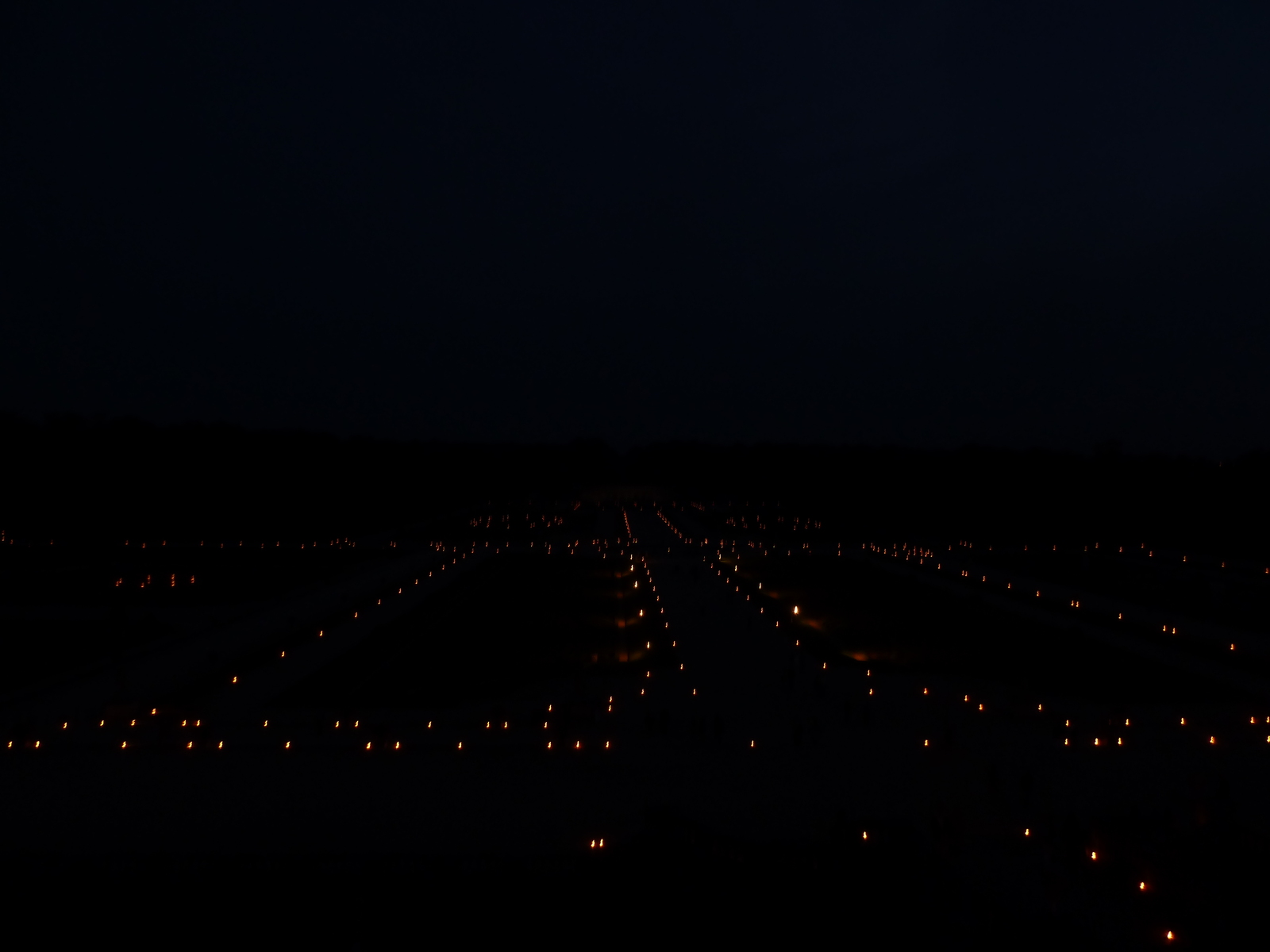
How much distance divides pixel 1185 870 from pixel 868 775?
3.86 m

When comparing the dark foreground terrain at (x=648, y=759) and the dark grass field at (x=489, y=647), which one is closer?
the dark foreground terrain at (x=648, y=759)

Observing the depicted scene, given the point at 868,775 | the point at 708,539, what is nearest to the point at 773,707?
the point at 868,775

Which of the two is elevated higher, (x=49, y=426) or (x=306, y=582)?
(x=49, y=426)

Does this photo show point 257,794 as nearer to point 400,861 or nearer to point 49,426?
point 400,861

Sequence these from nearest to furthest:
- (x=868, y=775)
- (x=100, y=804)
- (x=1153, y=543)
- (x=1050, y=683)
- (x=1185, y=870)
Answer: (x=1185, y=870) < (x=100, y=804) < (x=868, y=775) < (x=1050, y=683) < (x=1153, y=543)

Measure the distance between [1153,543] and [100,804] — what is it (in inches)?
1749

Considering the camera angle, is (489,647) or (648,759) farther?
(489,647)

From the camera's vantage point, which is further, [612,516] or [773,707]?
[612,516]

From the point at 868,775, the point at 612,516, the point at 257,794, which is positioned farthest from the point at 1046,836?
the point at 612,516

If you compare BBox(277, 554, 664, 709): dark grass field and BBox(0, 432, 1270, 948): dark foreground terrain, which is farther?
BBox(277, 554, 664, 709): dark grass field

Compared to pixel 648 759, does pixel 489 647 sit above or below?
below

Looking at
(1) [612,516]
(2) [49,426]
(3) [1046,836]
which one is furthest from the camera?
(2) [49,426]

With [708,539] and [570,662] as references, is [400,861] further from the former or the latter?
[708,539]

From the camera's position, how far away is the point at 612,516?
5791 centimetres
